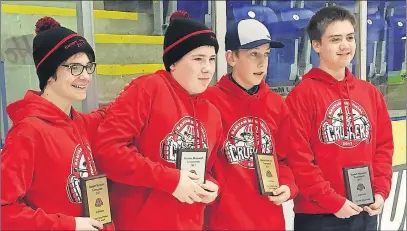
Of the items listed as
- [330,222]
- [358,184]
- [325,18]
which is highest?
[325,18]

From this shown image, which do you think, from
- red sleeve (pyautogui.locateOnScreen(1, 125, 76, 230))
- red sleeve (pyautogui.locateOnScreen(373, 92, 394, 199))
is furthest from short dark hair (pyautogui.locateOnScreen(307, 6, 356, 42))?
red sleeve (pyautogui.locateOnScreen(1, 125, 76, 230))

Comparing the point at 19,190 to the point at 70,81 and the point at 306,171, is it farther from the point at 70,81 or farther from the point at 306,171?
the point at 306,171

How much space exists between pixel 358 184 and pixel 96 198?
1.12 metres

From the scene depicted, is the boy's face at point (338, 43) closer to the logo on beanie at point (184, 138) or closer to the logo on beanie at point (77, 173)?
the logo on beanie at point (184, 138)

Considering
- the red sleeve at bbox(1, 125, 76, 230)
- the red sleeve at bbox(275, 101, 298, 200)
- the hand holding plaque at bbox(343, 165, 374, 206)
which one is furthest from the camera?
the hand holding plaque at bbox(343, 165, 374, 206)

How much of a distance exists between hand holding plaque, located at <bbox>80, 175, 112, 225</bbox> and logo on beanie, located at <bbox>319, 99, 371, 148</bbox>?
963mm

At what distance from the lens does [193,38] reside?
183 centimetres

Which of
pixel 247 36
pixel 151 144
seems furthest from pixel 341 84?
pixel 151 144

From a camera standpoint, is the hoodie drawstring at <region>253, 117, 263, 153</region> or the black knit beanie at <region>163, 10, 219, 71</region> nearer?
the black knit beanie at <region>163, 10, 219, 71</region>

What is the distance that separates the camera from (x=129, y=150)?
1.73 m

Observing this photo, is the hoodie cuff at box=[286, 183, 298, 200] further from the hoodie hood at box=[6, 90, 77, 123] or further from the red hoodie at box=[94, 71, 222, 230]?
the hoodie hood at box=[6, 90, 77, 123]

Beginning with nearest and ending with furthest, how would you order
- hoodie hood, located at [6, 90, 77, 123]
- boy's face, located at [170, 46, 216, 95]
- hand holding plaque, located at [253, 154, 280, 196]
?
hoodie hood, located at [6, 90, 77, 123]
boy's face, located at [170, 46, 216, 95]
hand holding plaque, located at [253, 154, 280, 196]

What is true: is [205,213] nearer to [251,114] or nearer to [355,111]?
[251,114]

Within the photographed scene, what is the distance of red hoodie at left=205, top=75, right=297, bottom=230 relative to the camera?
6.63ft
